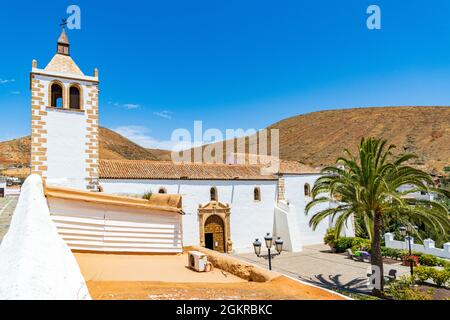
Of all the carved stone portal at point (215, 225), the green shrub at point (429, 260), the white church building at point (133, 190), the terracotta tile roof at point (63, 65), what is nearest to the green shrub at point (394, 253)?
the green shrub at point (429, 260)

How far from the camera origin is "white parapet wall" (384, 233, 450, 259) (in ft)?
70.3

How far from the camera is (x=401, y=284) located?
13.4m

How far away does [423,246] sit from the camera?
70.6 ft

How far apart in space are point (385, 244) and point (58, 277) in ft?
87.2

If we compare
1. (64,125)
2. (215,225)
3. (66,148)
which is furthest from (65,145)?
(215,225)

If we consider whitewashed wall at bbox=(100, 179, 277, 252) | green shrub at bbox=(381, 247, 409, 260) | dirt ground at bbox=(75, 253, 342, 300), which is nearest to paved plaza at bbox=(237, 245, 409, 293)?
green shrub at bbox=(381, 247, 409, 260)

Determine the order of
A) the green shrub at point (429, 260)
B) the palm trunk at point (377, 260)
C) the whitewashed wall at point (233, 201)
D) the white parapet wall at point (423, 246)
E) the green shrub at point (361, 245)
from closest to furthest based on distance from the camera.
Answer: the palm trunk at point (377, 260), the green shrub at point (429, 260), the whitewashed wall at point (233, 201), the white parapet wall at point (423, 246), the green shrub at point (361, 245)

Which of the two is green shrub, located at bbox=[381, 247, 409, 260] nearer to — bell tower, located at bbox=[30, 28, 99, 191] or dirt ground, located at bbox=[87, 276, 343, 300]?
bell tower, located at bbox=[30, 28, 99, 191]

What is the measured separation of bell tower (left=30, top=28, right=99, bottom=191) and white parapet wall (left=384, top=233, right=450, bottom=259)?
20.5 m

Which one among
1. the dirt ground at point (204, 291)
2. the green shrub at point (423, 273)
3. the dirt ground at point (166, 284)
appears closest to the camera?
the dirt ground at point (204, 291)

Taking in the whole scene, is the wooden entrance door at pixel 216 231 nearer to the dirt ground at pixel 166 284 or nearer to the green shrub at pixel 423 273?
the green shrub at pixel 423 273

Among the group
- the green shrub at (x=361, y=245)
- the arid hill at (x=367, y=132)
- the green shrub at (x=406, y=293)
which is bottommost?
the green shrub at (x=361, y=245)

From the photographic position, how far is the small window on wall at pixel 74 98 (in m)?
12.6
